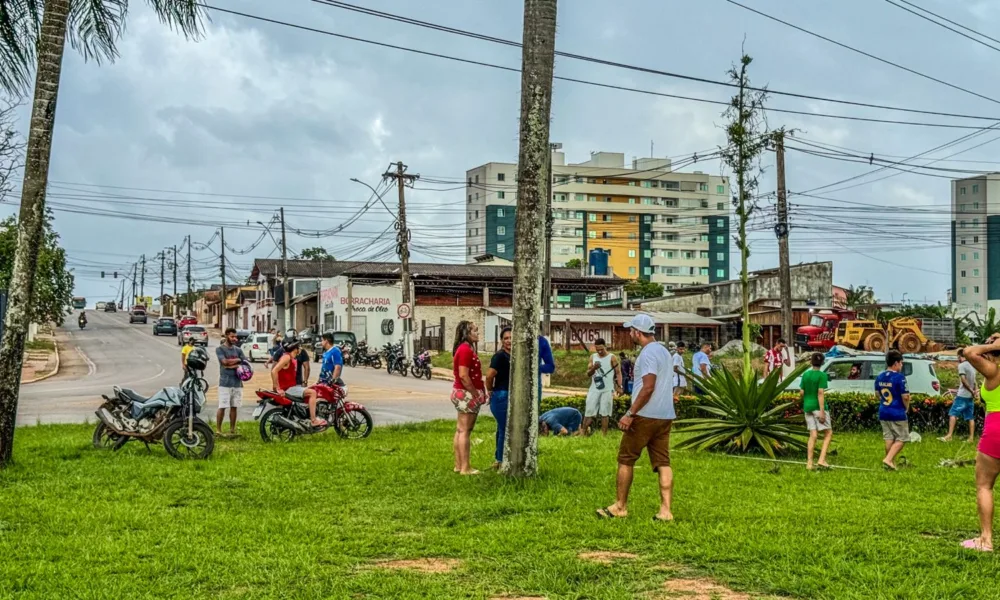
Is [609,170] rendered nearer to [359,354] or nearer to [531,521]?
[359,354]

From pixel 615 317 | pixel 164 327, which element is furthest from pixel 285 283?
pixel 615 317

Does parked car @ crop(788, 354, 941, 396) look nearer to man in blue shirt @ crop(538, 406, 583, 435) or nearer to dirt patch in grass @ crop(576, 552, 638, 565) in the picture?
man in blue shirt @ crop(538, 406, 583, 435)

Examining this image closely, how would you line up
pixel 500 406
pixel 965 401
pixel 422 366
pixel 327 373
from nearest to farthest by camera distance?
1. pixel 500 406
2. pixel 327 373
3. pixel 965 401
4. pixel 422 366

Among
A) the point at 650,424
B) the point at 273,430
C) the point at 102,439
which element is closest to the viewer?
the point at 650,424

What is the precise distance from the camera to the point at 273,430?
15539mm

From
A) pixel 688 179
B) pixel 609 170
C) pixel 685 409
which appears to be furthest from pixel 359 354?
pixel 688 179

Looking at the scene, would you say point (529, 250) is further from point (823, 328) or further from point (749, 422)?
point (823, 328)

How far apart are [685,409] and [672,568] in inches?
475

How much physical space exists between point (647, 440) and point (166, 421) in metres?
7.34

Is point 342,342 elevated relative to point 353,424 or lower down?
elevated

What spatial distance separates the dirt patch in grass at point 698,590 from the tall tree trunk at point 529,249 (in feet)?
13.6

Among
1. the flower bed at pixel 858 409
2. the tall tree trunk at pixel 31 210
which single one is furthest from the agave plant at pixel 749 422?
the tall tree trunk at pixel 31 210

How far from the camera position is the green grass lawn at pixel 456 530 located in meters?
6.48

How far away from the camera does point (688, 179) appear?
121 m
